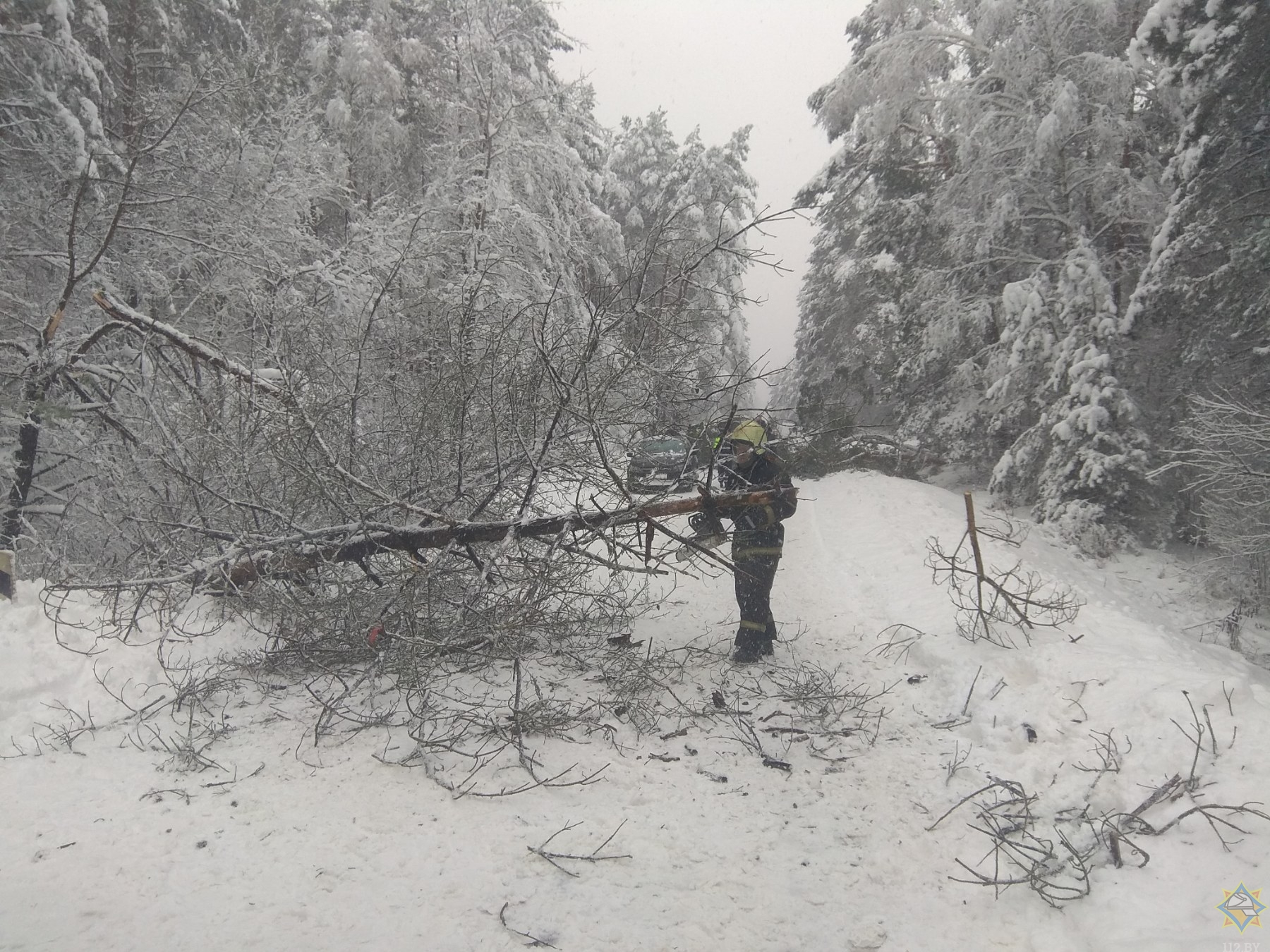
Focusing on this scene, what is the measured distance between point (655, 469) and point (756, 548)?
108cm

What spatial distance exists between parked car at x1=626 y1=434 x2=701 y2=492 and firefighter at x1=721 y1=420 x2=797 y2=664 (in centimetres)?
46

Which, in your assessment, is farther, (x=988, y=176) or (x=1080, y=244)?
(x=988, y=176)

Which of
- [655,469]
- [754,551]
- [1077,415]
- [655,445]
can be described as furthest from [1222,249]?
[655,469]

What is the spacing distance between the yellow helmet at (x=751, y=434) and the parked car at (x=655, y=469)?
370mm

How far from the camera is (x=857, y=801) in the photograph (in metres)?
3.29

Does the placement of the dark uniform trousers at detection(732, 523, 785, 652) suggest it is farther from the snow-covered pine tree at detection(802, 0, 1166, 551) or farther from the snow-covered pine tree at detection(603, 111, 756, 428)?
the snow-covered pine tree at detection(802, 0, 1166, 551)

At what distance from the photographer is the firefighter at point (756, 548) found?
493 cm

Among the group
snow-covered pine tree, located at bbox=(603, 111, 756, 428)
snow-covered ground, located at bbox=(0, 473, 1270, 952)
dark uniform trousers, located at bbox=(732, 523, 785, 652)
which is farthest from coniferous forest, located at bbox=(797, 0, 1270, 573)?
snow-covered ground, located at bbox=(0, 473, 1270, 952)

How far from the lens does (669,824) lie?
3035mm

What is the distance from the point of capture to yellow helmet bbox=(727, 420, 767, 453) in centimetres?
494

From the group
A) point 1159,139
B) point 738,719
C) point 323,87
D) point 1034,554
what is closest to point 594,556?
point 738,719

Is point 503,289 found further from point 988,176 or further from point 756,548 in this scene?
point 988,176

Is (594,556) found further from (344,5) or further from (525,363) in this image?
(344,5)

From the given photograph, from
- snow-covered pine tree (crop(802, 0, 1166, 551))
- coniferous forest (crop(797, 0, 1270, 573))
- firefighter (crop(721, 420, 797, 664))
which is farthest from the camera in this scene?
snow-covered pine tree (crop(802, 0, 1166, 551))
